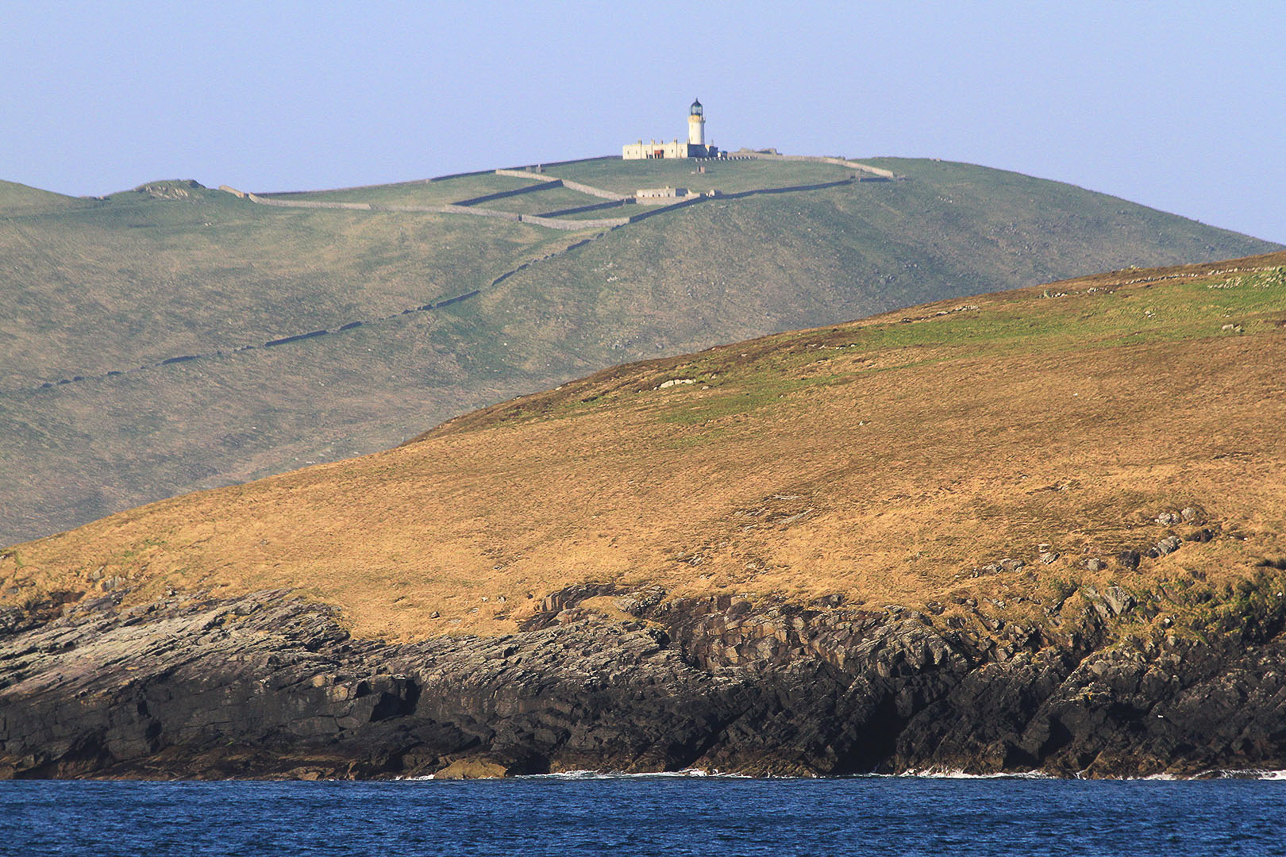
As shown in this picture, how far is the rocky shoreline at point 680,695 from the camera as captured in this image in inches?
2037

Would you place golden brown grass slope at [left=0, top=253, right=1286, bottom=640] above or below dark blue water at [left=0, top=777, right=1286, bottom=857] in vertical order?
above

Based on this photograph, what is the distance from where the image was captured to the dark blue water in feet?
141

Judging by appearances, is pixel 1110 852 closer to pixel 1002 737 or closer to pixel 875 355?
pixel 1002 737

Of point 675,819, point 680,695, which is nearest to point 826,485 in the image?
point 680,695

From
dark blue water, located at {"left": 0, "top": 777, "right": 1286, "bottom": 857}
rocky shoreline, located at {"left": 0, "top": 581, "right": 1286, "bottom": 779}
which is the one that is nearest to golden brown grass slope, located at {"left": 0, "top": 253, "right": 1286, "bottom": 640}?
rocky shoreline, located at {"left": 0, "top": 581, "right": 1286, "bottom": 779}

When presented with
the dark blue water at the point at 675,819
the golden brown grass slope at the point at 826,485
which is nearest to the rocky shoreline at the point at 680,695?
the dark blue water at the point at 675,819

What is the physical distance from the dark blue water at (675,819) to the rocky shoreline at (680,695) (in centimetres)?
189

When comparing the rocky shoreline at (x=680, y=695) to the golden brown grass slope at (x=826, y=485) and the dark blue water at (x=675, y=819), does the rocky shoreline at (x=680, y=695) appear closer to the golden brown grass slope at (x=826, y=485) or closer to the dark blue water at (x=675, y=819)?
the dark blue water at (x=675, y=819)

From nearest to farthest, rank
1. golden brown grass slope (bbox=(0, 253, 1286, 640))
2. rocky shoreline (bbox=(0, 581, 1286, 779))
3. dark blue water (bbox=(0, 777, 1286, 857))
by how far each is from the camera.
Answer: dark blue water (bbox=(0, 777, 1286, 857)), rocky shoreline (bbox=(0, 581, 1286, 779)), golden brown grass slope (bbox=(0, 253, 1286, 640))

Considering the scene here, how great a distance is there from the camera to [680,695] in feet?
185

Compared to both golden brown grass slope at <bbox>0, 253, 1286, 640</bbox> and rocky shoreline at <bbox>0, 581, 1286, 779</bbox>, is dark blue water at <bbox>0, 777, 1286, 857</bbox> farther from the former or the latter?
golden brown grass slope at <bbox>0, 253, 1286, 640</bbox>

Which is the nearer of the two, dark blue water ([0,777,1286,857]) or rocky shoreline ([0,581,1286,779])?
dark blue water ([0,777,1286,857])

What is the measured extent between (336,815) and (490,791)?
555 cm

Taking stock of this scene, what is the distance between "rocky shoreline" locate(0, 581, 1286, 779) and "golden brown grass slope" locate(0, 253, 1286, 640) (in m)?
2.16
